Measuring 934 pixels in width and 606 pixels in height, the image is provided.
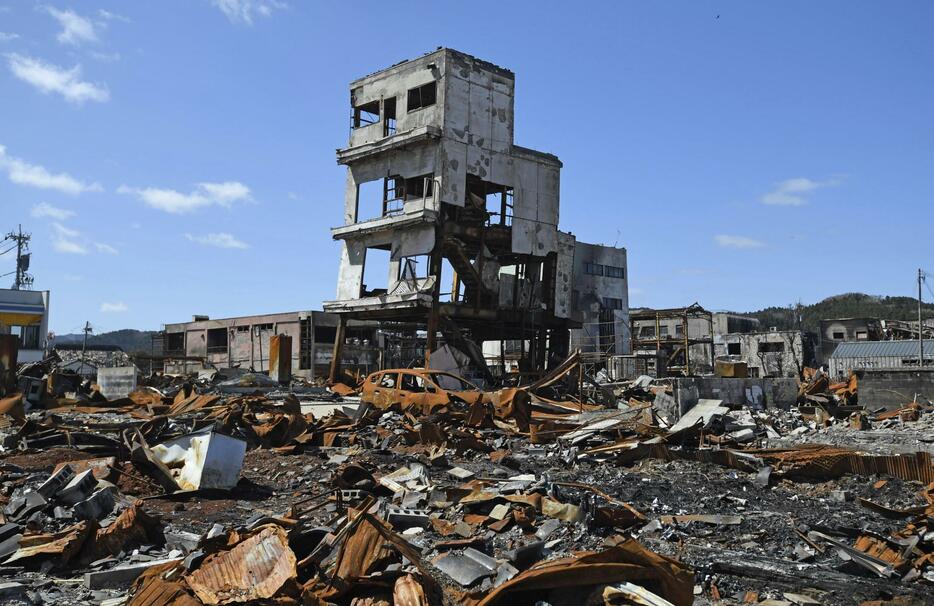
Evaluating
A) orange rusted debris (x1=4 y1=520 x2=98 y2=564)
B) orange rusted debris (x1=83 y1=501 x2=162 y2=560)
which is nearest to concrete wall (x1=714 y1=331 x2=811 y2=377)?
orange rusted debris (x1=83 y1=501 x2=162 y2=560)

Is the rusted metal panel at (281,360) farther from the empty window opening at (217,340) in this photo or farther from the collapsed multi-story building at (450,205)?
the empty window opening at (217,340)

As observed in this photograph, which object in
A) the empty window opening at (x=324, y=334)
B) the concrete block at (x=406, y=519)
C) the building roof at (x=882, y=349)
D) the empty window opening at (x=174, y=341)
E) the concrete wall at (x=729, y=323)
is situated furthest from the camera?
the concrete wall at (x=729, y=323)

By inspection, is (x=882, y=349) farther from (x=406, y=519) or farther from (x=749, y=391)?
(x=406, y=519)

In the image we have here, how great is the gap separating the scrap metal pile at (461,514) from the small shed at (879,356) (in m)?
32.9

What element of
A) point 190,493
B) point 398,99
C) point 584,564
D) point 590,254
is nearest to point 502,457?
point 190,493

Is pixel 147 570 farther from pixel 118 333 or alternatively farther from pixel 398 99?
pixel 118 333

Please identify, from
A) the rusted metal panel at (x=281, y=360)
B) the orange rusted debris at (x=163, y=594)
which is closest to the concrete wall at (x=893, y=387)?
the orange rusted debris at (x=163, y=594)

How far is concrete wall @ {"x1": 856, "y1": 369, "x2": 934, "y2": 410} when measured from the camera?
63.5 feet

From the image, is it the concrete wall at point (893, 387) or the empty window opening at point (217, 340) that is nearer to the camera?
the concrete wall at point (893, 387)

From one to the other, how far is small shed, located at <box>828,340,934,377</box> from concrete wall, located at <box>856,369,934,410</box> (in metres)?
22.5

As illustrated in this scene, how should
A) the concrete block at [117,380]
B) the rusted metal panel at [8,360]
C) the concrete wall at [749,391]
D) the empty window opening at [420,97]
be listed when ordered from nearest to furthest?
the concrete wall at [749,391]
the rusted metal panel at [8,360]
the concrete block at [117,380]
the empty window opening at [420,97]

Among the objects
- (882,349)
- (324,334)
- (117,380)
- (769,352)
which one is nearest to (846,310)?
(769,352)

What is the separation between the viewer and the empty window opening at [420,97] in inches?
1114

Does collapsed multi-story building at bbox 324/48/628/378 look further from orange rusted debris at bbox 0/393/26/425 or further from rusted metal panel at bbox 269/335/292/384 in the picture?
orange rusted debris at bbox 0/393/26/425
